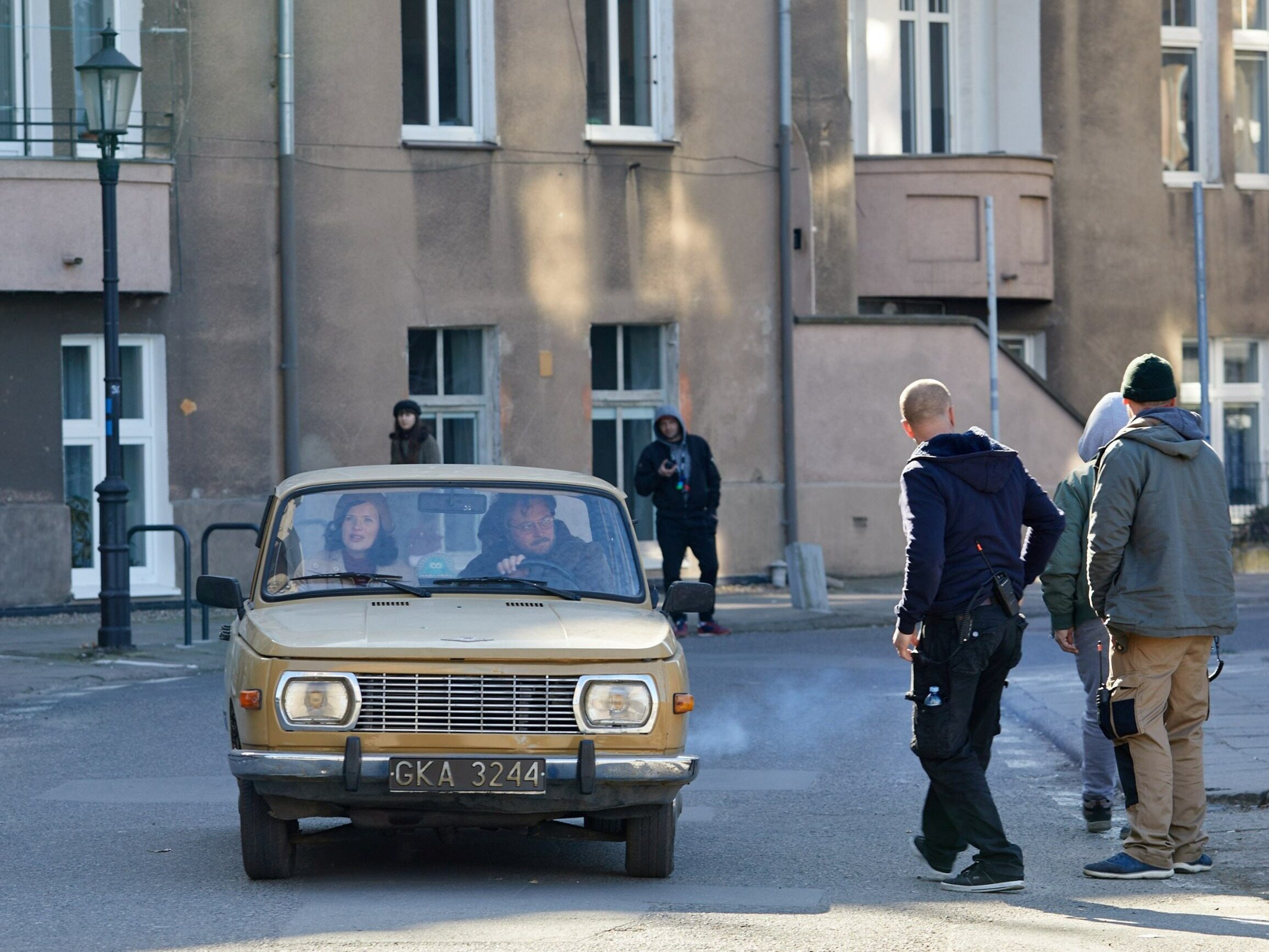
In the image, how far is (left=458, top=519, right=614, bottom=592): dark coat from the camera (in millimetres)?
8320

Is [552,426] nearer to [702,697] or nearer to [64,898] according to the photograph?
[702,697]

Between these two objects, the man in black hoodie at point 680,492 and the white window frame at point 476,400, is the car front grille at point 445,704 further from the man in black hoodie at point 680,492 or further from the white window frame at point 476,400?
the white window frame at point 476,400

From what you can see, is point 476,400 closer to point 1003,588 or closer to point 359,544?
point 359,544

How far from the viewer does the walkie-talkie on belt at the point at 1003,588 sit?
24.7 feet

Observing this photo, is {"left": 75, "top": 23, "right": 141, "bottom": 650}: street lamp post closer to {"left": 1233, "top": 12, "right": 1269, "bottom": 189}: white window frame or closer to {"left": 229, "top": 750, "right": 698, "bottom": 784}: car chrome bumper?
{"left": 229, "top": 750, "right": 698, "bottom": 784}: car chrome bumper

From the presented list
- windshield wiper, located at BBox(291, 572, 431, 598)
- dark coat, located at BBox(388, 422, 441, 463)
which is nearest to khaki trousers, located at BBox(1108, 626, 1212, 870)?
windshield wiper, located at BBox(291, 572, 431, 598)

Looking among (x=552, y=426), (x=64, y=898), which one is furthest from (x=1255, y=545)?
(x=64, y=898)

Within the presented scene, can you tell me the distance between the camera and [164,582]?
20.8 metres

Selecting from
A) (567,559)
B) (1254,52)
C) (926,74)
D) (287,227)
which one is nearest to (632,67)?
(287,227)

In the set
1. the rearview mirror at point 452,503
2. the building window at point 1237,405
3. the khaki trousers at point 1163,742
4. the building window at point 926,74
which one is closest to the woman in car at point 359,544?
the rearview mirror at point 452,503

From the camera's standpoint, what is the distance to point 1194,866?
798cm

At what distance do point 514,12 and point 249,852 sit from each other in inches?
Answer: 632

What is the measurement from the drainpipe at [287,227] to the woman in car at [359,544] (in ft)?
42.2

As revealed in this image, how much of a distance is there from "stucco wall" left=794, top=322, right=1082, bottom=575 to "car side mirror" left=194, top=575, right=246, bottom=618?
15.5 m
